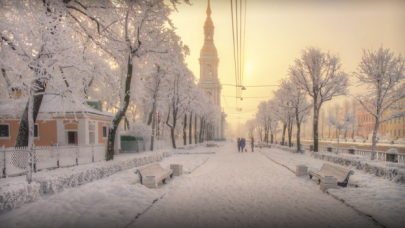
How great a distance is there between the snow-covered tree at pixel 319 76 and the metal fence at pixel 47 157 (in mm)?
19347

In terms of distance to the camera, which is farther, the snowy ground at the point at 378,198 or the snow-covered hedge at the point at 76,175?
the snow-covered hedge at the point at 76,175

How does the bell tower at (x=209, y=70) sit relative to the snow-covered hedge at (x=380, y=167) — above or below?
above

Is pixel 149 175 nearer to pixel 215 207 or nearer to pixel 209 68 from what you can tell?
pixel 215 207

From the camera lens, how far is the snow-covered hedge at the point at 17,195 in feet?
20.6

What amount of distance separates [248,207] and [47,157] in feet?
31.9

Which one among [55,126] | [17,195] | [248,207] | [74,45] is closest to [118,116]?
[74,45]

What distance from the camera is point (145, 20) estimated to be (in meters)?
13.4

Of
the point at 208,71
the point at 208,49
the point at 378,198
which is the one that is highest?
the point at 208,49

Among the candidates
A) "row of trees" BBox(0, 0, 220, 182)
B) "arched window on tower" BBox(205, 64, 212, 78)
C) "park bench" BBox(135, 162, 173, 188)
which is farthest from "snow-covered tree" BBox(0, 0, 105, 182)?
"arched window on tower" BBox(205, 64, 212, 78)

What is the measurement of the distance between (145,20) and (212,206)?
10674mm

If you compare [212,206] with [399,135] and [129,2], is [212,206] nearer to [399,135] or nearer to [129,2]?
[129,2]

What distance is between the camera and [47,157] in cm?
1140

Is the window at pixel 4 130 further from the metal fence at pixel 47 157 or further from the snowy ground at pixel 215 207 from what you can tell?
the snowy ground at pixel 215 207

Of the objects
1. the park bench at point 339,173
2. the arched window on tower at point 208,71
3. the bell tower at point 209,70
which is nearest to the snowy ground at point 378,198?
the park bench at point 339,173
